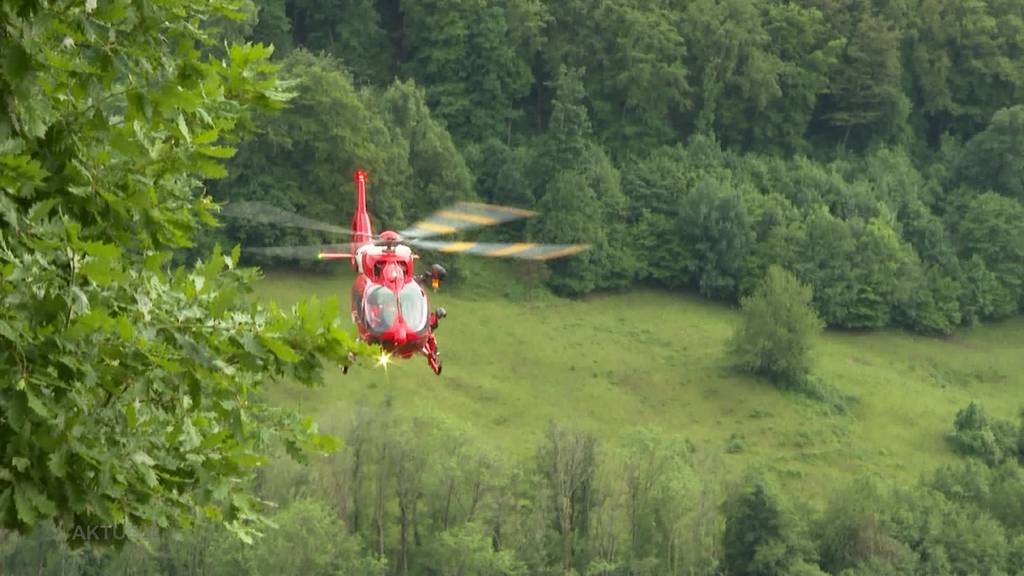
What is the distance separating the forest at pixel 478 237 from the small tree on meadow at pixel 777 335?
27cm

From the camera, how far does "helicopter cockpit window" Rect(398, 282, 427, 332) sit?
33094mm

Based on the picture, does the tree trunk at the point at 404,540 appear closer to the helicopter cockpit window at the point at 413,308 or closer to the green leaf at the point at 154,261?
the helicopter cockpit window at the point at 413,308

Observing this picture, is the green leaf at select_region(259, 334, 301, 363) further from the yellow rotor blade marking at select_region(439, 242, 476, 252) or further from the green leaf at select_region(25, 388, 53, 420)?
the yellow rotor blade marking at select_region(439, 242, 476, 252)

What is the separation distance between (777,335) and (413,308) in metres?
56.2

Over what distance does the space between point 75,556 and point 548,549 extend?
54.4ft

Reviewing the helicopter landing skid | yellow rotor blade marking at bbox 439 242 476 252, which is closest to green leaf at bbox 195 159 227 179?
yellow rotor blade marking at bbox 439 242 476 252

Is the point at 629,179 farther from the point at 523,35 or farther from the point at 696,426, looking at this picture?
the point at 696,426

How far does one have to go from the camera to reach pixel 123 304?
1258cm

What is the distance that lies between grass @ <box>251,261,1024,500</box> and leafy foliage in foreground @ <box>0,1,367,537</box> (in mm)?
58139

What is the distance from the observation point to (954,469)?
3098 inches

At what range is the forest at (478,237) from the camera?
488 inches

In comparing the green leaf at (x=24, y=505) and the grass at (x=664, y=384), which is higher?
the green leaf at (x=24, y=505)

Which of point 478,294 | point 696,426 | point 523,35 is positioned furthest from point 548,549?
point 523,35

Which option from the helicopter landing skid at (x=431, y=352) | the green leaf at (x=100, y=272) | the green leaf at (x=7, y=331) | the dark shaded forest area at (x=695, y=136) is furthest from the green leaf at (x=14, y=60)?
the dark shaded forest area at (x=695, y=136)
